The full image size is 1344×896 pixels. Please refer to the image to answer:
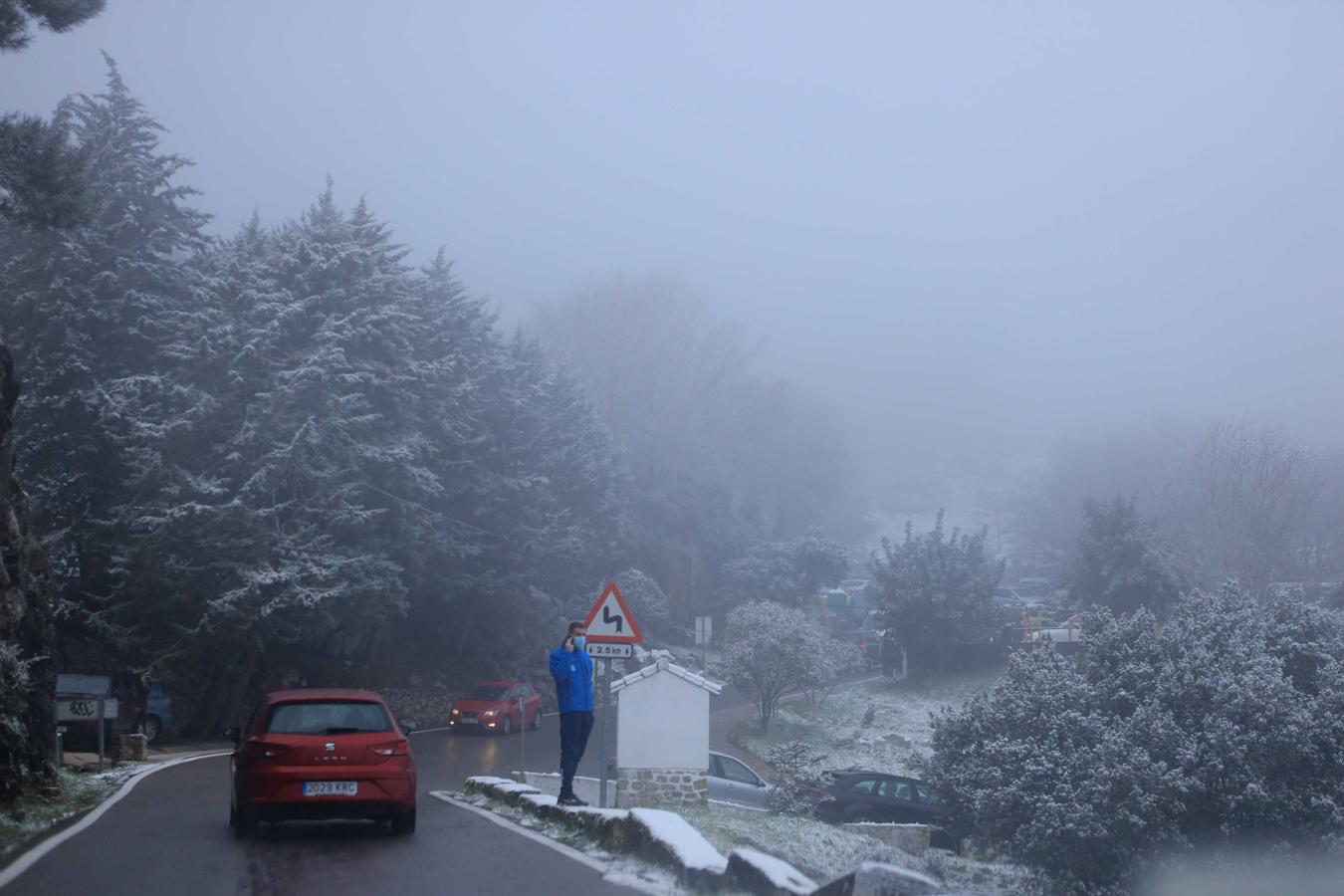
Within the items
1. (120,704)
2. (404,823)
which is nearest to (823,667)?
(120,704)

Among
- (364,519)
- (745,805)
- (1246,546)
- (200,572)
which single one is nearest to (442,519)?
(364,519)

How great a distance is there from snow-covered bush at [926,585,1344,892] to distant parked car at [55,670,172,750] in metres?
15.6

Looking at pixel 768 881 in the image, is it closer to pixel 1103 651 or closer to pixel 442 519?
pixel 1103 651

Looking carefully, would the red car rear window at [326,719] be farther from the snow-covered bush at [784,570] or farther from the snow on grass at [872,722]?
the snow-covered bush at [784,570]

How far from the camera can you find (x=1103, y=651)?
21.3 meters

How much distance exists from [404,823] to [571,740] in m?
2.14

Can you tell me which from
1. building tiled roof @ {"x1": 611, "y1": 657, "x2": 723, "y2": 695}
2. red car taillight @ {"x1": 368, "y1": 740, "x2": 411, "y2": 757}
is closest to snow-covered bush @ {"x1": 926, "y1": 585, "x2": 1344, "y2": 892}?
building tiled roof @ {"x1": 611, "y1": 657, "x2": 723, "y2": 695}

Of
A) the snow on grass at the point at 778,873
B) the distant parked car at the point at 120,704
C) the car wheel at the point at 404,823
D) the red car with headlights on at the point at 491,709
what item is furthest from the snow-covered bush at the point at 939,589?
the snow on grass at the point at 778,873

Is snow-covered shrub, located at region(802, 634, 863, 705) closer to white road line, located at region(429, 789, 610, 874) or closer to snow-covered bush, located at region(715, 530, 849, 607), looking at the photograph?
snow-covered bush, located at region(715, 530, 849, 607)

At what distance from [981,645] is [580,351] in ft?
113

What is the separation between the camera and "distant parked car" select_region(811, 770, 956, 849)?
22969 mm

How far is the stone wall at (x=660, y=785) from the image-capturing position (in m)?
24.5

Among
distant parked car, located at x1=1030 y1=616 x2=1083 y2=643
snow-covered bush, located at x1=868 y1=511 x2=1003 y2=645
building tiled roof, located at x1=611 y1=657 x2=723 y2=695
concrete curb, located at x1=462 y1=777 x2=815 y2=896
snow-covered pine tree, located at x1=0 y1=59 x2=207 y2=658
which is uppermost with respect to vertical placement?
snow-covered pine tree, located at x1=0 y1=59 x2=207 y2=658

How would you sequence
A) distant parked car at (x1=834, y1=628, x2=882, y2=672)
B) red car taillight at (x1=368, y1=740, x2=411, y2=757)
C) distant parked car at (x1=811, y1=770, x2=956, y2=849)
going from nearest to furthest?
red car taillight at (x1=368, y1=740, x2=411, y2=757), distant parked car at (x1=811, y1=770, x2=956, y2=849), distant parked car at (x1=834, y1=628, x2=882, y2=672)
